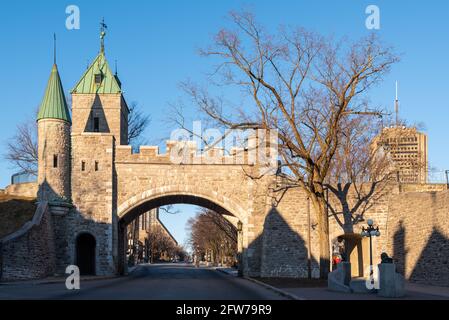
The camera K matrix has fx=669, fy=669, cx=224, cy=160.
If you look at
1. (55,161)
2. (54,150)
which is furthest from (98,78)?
(55,161)

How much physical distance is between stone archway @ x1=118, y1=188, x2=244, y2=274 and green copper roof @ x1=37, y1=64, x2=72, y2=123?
602cm

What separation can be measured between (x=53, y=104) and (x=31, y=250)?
8.51 metres

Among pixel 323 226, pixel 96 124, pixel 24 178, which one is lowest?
pixel 323 226

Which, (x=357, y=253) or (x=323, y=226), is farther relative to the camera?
(x=357, y=253)

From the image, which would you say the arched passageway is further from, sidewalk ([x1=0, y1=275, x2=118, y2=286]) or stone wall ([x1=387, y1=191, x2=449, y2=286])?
stone wall ([x1=387, y1=191, x2=449, y2=286])

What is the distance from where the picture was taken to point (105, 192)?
37.2 m

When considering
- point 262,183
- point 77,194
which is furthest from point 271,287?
point 77,194

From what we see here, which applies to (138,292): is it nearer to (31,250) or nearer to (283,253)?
(31,250)

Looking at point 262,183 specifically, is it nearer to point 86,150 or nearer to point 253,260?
point 253,260

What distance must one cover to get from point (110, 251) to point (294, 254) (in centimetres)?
1017

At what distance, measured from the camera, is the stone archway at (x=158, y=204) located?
124 feet

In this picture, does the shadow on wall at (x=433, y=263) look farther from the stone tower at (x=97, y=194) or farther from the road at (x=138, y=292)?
the stone tower at (x=97, y=194)

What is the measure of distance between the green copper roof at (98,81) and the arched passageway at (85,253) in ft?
32.6

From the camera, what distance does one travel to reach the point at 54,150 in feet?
120
